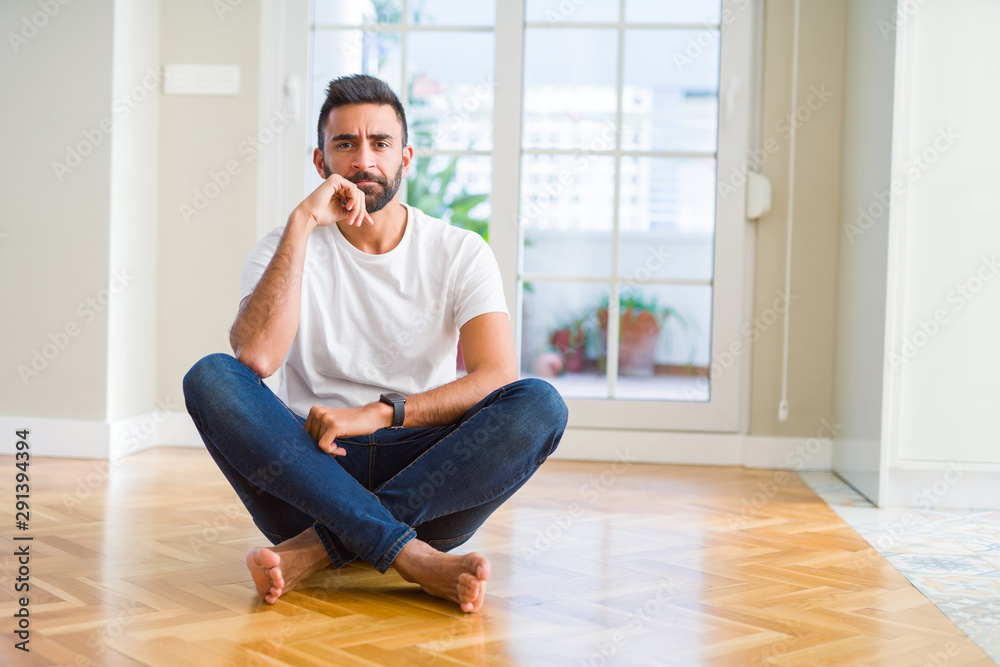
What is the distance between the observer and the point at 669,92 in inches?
132

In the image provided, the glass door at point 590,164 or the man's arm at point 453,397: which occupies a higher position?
the glass door at point 590,164

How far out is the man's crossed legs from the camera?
1514mm

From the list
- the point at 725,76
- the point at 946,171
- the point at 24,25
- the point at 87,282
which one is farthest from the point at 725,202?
the point at 24,25

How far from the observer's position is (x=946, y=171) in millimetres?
2582

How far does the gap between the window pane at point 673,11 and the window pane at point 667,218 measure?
1.62 ft

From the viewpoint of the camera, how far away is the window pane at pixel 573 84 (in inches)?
133

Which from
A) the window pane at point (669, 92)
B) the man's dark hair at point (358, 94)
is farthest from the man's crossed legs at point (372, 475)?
the window pane at point (669, 92)

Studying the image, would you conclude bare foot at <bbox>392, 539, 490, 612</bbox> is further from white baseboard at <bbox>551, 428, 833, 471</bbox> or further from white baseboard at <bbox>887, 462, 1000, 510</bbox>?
white baseboard at <bbox>551, 428, 833, 471</bbox>

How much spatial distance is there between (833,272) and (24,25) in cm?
284

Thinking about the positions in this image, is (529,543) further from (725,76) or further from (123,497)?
(725,76)

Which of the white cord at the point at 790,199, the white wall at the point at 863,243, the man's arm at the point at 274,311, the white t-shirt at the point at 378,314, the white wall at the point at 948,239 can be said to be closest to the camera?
the man's arm at the point at 274,311

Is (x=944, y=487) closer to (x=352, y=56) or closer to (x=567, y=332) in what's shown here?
(x=567, y=332)

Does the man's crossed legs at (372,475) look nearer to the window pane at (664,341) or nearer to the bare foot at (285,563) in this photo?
the bare foot at (285,563)

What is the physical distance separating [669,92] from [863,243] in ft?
2.94
